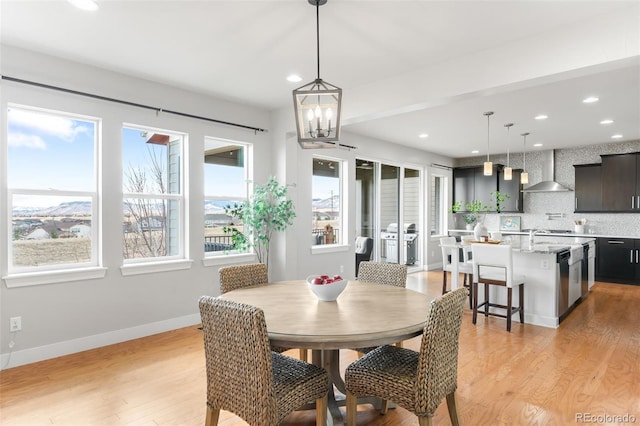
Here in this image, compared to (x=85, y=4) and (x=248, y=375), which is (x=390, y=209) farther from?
(x=248, y=375)

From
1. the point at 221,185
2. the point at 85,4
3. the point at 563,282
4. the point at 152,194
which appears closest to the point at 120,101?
the point at 152,194

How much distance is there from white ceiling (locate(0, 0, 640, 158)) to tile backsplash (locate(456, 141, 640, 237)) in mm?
3429

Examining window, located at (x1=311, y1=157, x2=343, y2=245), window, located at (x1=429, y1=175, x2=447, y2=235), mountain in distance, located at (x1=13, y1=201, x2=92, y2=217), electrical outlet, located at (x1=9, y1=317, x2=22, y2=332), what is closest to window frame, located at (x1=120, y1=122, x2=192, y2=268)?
mountain in distance, located at (x1=13, y1=201, x2=92, y2=217)

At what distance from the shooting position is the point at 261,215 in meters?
4.55

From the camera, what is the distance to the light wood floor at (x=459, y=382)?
236 centimetres

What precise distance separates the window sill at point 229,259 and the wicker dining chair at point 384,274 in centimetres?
210

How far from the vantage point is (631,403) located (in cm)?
251

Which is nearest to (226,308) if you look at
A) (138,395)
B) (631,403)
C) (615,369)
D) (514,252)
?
(138,395)

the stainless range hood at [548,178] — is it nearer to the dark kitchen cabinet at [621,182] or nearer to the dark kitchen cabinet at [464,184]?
the dark kitchen cabinet at [621,182]

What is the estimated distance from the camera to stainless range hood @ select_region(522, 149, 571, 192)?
7.52 m

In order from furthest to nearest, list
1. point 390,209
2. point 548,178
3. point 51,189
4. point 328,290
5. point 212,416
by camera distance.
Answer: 1. point 548,178
2. point 390,209
3. point 51,189
4. point 328,290
5. point 212,416

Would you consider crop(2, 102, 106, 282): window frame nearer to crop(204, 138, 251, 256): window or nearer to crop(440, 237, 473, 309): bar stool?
crop(204, 138, 251, 256): window

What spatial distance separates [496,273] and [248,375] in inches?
140

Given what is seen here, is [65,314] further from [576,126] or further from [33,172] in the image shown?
[576,126]
